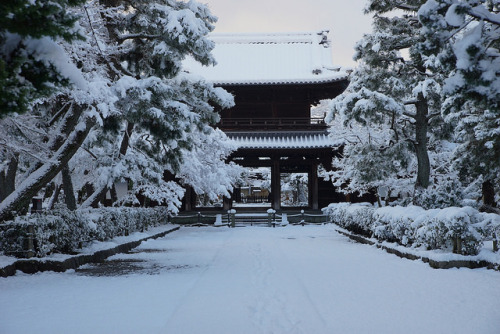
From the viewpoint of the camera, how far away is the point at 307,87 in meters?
29.2

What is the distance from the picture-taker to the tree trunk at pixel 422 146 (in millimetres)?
15617

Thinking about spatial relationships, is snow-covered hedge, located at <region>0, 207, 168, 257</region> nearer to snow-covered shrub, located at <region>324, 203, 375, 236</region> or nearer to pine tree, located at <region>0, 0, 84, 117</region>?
pine tree, located at <region>0, 0, 84, 117</region>

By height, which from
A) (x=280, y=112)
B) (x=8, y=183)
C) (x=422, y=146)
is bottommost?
(x=8, y=183)

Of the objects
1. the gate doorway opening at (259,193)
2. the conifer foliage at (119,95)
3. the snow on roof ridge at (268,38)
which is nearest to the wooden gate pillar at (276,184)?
the snow on roof ridge at (268,38)

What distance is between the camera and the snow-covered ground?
17.8 feet

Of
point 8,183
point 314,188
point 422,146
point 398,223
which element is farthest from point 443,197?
point 314,188

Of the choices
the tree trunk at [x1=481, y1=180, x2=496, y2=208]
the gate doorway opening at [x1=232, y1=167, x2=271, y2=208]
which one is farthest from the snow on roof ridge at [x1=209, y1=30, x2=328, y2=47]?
the tree trunk at [x1=481, y1=180, x2=496, y2=208]

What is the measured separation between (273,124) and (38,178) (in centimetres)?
2021

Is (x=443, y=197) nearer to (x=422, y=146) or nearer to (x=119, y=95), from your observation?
(x=422, y=146)

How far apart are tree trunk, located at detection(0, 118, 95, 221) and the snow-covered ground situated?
57.2 inches

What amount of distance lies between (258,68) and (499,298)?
88.1 feet

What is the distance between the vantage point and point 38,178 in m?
10.2

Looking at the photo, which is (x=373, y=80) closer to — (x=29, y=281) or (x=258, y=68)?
(x=29, y=281)

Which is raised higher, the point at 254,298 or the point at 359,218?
the point at 359,218
